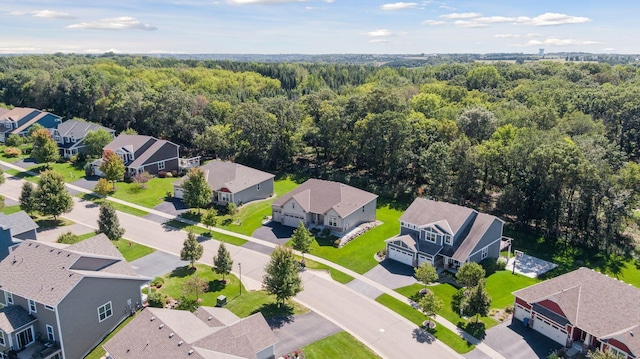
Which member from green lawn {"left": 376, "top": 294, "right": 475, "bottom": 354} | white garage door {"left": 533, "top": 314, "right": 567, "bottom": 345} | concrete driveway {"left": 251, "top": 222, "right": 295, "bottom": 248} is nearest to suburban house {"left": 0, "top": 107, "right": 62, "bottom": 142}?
concrete driveway {"left": 251, "top": 222, "right": 295, "bottom": 248}

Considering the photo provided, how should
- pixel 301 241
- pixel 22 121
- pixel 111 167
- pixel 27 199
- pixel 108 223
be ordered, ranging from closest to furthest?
1. pixel 301 241
2. pixel 108 223
3. pixel 27 199
4. pixel 111 167
5. pixel 22 121

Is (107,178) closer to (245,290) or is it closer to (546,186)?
(245,290)

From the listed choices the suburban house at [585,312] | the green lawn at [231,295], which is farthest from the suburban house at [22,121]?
the suburban house at [585,312]

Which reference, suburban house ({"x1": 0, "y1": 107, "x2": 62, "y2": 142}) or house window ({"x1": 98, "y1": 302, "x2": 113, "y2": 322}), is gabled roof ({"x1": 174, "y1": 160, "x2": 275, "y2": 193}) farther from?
suburban house ({"x1": 0, "y1": 107, "x2": 62, "y2": 142})

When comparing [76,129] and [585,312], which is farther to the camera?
[76,129]

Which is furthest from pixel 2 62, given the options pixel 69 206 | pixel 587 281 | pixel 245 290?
pixel 587 281

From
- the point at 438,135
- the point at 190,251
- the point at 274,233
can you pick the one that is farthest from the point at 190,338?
the point at 438,135

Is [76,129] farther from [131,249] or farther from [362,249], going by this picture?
[362,249]
